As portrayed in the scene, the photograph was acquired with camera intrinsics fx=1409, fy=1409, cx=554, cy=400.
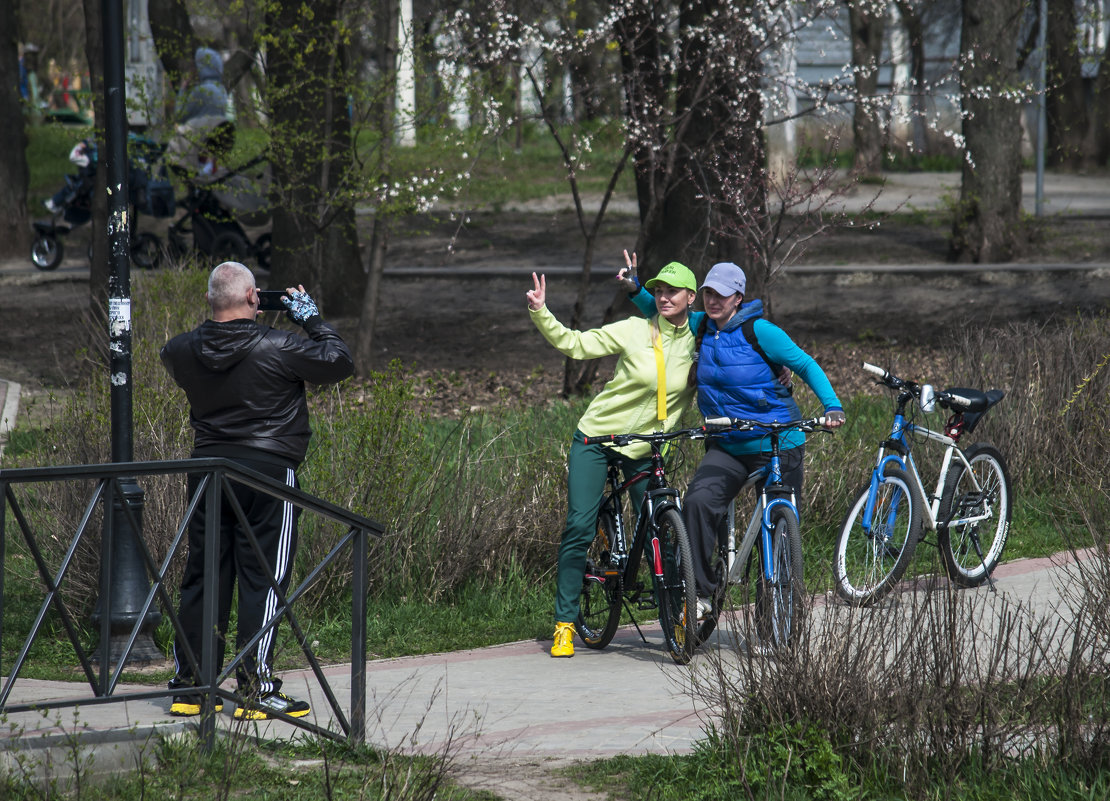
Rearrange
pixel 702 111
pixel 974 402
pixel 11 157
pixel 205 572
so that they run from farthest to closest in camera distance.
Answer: pixel 11 157
pixel 702 111
pixel 974 402
pixel 205 572

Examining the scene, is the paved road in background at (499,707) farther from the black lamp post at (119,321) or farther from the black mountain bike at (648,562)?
the black lamp post at (119,321)

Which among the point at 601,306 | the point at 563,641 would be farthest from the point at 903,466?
the point at 601,306

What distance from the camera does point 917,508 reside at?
731 cm

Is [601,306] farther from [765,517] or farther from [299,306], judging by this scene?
[299,306]

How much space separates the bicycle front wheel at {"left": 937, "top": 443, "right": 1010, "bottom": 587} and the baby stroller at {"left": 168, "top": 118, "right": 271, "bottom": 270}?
801 centimetres

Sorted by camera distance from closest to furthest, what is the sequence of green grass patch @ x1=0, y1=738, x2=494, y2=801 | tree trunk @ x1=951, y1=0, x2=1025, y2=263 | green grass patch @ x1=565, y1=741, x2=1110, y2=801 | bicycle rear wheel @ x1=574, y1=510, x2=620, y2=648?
green grass patch @ x1=0, y1=738, x2=494, y2=801 → green grass patch @ x1=565, y1=741, x2=1110, y2=801 → bicycle rear wheel @ x1=574, y1=510, x2=620, y2=648 → tree trunk @ x1=951, y1=0, x2=1025, y2=263

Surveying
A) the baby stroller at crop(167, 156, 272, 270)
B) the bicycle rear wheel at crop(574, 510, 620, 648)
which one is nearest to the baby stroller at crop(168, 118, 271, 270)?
the baby stroller at crop(167, 156, 272, 270)

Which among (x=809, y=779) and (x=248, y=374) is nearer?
(x=809, y=779)

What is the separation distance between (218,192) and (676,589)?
12.9 m

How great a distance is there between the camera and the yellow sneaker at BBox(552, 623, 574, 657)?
6.66 meters

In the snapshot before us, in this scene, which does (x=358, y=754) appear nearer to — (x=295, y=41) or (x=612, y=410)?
(x=612, y=410)

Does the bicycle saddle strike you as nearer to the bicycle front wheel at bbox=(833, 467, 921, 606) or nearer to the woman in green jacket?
the bicycle front wheel at bbox=(833, 467, 921, 606)

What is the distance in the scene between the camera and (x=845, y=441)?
9.39 meters

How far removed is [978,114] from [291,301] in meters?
13.8
